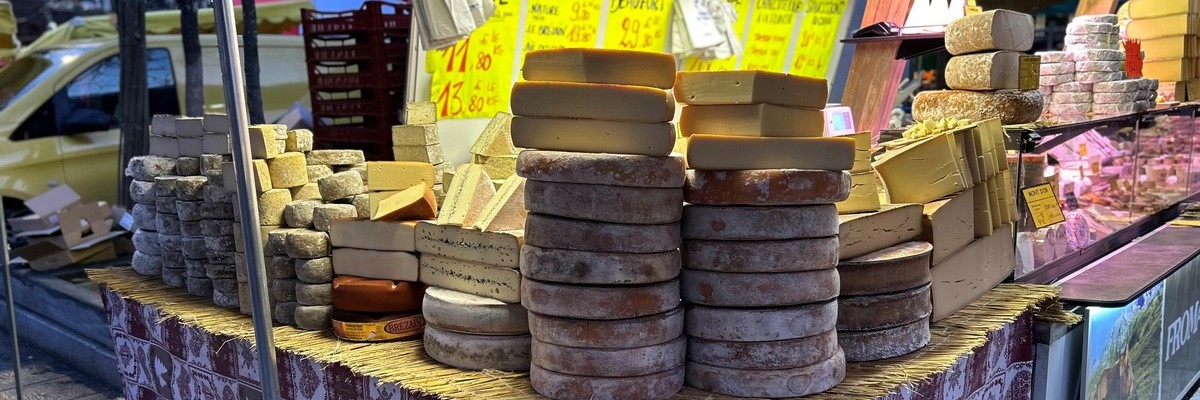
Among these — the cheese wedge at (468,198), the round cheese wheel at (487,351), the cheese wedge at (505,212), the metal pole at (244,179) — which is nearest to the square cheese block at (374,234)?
the cheese wedge at (468,198)

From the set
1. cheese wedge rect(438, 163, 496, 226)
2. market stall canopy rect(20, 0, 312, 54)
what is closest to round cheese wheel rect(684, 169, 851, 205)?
cheese wedge rect(438, 163, 496, 226)

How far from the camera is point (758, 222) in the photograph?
2.07 m

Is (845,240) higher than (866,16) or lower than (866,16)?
lower

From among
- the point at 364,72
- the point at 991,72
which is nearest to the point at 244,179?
the point at 991,72

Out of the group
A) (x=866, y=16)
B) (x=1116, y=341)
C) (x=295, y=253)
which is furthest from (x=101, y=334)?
(x=1116, y=341)

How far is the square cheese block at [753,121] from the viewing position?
6.84ft

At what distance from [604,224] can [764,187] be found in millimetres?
379

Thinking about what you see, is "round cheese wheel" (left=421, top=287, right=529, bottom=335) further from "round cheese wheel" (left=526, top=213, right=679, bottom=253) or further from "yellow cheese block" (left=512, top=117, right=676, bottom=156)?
"yellow cheese block" (left=512, top=117, right=676, bottom=156)

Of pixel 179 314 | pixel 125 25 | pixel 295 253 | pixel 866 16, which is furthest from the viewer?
pixel 125 25

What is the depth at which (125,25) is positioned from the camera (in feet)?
21.5

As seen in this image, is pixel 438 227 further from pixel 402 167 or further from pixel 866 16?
pixel 866 16

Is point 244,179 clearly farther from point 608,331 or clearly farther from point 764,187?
point 764,187

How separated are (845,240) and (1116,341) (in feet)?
5.22

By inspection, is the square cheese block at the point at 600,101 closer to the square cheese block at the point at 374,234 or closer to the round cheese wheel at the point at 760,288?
the round cheese wheel at the point at 760,288
